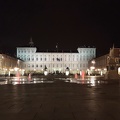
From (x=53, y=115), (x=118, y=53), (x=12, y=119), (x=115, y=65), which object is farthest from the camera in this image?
(x=118, y=53)

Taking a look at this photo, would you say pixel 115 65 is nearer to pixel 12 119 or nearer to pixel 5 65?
pixel 12 119

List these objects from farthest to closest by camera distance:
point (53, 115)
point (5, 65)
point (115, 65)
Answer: point (5, 65) → point (115, 65) → point (53, 115)

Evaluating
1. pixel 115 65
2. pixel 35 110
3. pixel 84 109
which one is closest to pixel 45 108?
pixel 35 110

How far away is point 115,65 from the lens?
55375mm

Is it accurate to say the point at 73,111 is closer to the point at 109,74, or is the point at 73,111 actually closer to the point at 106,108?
the point at 106,108

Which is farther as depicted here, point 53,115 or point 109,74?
point 109,74

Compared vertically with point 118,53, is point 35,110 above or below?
below

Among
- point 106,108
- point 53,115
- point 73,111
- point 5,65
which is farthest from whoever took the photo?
point 5,65

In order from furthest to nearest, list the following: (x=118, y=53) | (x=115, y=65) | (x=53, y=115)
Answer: (x=118, y=53) → (x=115, y=65) → (x=53, y=115)

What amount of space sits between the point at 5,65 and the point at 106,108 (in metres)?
119

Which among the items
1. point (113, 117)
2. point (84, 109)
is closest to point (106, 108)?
point (84, 109)

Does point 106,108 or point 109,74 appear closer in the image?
point 106,108

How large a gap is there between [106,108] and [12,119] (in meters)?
4.43

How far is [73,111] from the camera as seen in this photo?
466 inches
